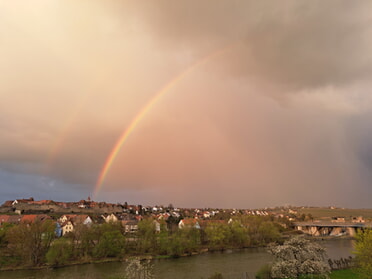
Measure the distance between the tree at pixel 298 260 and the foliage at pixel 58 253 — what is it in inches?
1506

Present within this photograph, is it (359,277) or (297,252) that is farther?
(359,277)

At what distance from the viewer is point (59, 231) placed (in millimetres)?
73750

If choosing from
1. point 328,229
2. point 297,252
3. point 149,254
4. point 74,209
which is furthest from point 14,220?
point 328,229

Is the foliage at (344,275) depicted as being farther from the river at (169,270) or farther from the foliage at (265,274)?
the river at (169,270)

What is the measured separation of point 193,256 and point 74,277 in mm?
24554

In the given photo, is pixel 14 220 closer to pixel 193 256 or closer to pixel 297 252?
pixel 193 256

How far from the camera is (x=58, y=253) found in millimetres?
45250

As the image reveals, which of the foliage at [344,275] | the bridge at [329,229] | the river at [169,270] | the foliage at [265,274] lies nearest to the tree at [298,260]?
the foliage at [265,274]

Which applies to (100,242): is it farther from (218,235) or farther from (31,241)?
(218,235)

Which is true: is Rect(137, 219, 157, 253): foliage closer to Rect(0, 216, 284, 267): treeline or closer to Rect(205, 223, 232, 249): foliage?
Rect(0, 216, 284, 267): treeline

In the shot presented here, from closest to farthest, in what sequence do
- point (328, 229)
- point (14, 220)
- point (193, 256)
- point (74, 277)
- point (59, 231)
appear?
point (74, 277) < point (193, 256) < point (59, 231) < point (14, 220) < point (328, 229)

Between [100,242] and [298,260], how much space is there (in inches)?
1599

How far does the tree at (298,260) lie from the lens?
19.5 metres

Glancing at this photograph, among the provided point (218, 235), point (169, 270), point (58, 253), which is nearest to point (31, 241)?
point (58, 253)
